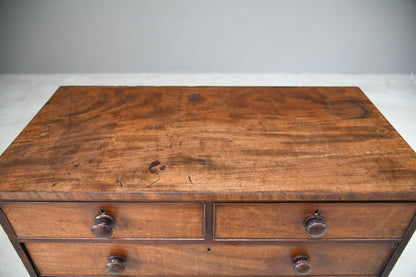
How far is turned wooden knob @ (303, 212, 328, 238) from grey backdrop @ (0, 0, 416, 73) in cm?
217

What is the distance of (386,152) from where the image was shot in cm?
102

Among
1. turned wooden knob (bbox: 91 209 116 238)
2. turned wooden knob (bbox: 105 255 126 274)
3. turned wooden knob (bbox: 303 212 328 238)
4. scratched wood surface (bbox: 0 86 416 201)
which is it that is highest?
scratched wood surface (bbox: 0 86 416 201)

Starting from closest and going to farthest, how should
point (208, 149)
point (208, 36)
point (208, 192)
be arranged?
point (208, 192) < point (208, 149) < point (208, 36)

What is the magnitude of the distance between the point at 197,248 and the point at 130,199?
1.00ft

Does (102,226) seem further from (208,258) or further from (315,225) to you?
(315,225)

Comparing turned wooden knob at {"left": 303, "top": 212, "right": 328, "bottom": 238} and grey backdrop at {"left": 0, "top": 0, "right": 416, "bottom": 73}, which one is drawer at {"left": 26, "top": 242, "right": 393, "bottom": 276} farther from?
grey backdrop at {"left": 0, "top": 0, "right": 416, "bottom": 73}

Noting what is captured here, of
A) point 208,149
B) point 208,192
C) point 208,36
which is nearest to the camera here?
point 208,192

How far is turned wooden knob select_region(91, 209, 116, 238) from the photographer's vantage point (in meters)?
0.94

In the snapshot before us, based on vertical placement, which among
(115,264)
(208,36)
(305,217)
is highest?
(208,36)

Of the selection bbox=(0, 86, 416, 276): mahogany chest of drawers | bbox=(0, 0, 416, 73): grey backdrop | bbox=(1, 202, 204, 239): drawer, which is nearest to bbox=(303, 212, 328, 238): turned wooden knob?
bbox=(0, 86, 416, 276): mahogany chest of drawers

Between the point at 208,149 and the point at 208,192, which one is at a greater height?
the point at 208,149

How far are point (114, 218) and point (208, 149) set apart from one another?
1.14 feet

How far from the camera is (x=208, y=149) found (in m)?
1.03

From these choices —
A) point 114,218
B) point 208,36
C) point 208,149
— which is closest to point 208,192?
point 208,149
